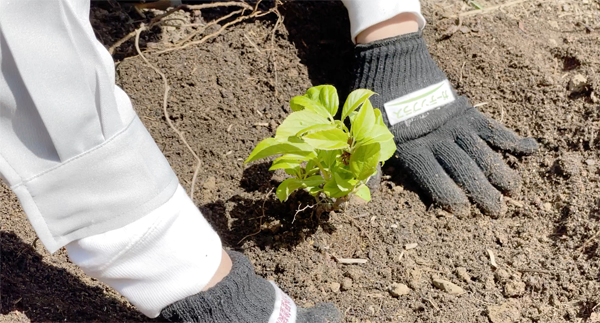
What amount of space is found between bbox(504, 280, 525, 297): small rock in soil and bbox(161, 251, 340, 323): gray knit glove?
48 centimetres

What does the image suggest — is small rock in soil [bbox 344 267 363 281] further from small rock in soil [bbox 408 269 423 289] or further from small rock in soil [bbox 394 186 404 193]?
small rock in soil [bbox 394 186 404 193]

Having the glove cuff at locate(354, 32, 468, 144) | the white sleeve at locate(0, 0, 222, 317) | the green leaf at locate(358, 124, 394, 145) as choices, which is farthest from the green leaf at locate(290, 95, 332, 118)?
the glove cuff at locate(354, 32, 468, 144)

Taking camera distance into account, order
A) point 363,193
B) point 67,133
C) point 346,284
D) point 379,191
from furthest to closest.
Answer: point 379,191, point 346,284, point 363,193, point 67,133

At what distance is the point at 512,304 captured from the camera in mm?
1279

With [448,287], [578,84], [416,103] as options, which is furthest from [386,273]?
[578,84]

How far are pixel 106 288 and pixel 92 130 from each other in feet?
1.99

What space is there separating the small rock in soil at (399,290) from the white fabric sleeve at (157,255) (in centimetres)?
49

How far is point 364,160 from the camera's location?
43.6 inches

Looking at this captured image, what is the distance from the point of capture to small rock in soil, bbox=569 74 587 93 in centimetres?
164

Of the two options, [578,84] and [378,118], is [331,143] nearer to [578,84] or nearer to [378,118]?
[378,118]

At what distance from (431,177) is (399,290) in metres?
0.39

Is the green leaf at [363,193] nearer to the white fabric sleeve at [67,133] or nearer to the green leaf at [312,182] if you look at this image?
the green leaf at [312,182]

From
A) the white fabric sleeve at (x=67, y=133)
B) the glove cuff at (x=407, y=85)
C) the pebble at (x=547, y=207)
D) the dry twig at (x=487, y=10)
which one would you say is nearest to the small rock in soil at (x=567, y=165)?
the pebble at (x=547, y=207)

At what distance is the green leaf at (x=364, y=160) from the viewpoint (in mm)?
1077
